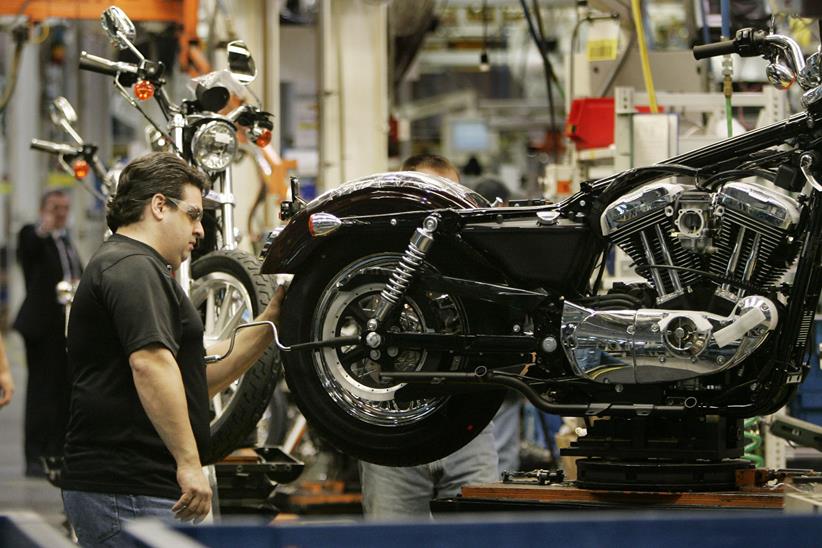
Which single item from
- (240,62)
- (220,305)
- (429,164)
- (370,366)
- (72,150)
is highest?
(240,62)

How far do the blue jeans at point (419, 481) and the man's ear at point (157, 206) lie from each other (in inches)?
57.1

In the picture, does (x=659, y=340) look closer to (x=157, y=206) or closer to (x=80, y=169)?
(x=157, y=206)

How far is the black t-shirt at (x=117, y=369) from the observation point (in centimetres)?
387

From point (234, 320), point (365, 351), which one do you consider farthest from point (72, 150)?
point (365, 351)

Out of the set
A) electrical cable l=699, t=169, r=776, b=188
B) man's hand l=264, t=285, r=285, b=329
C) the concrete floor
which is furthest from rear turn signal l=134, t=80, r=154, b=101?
electrical cable l=699, t=169, r=776, b=188

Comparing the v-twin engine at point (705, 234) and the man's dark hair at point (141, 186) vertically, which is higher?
the man's dark hair at point (141, 186)

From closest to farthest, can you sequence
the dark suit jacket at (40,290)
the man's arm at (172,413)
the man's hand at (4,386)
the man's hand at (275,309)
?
the man's arm at (172,413) → the man's hand at (275,309) → the man's hand at (4,386) → the dark suit jacket at (40,290)

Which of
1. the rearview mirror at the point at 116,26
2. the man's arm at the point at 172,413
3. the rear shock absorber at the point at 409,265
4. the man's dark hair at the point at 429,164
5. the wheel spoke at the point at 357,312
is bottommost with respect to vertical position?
the man's arm at the point at 172,413

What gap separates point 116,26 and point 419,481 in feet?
6.76

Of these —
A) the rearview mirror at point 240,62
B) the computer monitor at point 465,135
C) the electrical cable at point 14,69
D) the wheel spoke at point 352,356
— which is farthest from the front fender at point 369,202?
the computer monitor at point 465,135

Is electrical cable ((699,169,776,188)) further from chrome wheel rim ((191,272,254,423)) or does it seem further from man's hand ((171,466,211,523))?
chrome wheel rim ((191,272,254,423))

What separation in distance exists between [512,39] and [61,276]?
12969 mm

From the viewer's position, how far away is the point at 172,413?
383 cm

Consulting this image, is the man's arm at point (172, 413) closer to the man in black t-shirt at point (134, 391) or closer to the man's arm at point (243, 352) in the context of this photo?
the man in black t-shirt at point (134, 391)
